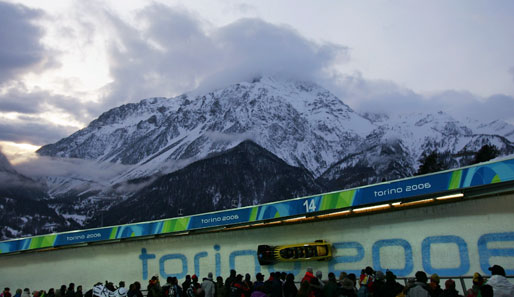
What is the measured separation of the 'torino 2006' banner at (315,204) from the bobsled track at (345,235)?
0.11 ft

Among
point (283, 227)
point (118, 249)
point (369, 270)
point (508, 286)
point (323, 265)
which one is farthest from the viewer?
point (118, 249)

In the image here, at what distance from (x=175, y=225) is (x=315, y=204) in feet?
27.8

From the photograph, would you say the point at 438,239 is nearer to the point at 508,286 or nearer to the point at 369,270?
the point at 369,270

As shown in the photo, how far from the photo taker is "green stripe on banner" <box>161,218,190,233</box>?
963 inches

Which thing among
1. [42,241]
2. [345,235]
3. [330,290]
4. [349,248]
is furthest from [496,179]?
[42,241]

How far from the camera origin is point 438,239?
54.8ft

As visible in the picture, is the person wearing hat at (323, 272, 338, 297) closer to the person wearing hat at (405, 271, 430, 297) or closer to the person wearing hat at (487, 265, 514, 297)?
the person wearing hat at (405, 271, 430, 297)

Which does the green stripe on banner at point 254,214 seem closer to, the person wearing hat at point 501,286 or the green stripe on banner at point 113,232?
the green stripe on banner at point 113,232

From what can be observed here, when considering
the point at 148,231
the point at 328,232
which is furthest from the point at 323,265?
the point at 148,231

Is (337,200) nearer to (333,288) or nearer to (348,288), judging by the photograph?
(333,288)

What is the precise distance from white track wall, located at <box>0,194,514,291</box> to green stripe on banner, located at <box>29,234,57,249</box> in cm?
118

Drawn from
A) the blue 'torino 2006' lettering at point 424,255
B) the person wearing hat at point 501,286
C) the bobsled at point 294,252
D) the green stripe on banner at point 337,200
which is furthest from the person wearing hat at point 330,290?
the bobsled at point 294,252

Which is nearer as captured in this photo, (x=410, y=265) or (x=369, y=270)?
(x=369, y=270)

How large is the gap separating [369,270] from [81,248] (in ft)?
69.8
